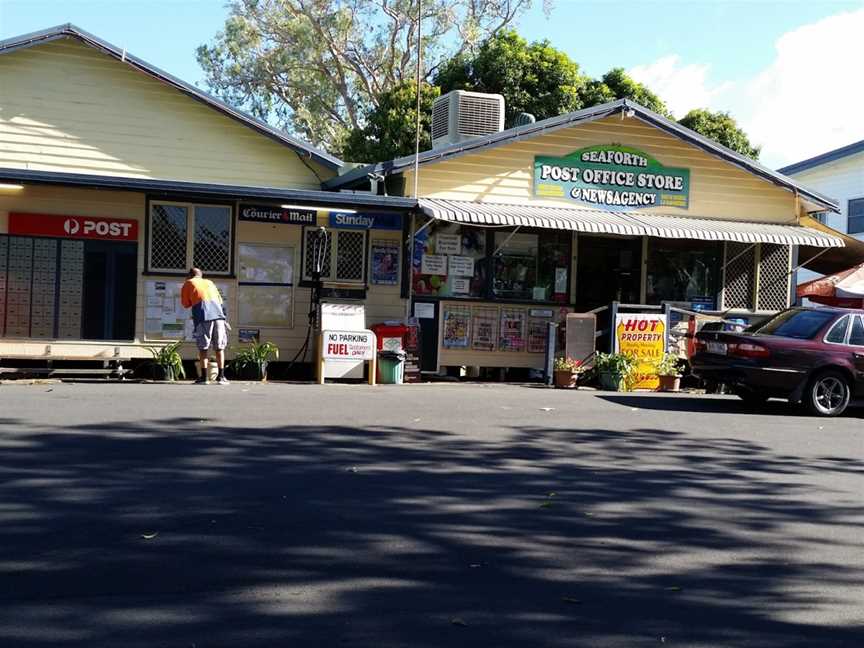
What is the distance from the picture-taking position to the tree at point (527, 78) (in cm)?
3309

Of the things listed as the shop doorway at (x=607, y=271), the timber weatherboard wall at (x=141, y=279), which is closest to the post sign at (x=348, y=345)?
the timber weatherboard wall at (x=141, y=279)

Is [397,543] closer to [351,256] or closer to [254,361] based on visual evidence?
[254,361]

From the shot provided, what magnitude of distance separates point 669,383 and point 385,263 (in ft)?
17.8

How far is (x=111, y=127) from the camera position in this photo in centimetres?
2008

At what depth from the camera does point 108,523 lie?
6605 mm

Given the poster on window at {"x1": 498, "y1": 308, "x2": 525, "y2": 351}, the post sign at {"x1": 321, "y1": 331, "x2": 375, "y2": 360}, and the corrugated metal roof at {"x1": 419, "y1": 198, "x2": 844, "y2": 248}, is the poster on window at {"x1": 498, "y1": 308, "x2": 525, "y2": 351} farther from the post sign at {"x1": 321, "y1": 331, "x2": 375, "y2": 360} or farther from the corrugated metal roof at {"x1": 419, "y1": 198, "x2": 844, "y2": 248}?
the post sign at {"x1": 321, "y1": 331, "x2": 375, "y2": 360}

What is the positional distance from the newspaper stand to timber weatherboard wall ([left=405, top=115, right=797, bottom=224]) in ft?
11.1

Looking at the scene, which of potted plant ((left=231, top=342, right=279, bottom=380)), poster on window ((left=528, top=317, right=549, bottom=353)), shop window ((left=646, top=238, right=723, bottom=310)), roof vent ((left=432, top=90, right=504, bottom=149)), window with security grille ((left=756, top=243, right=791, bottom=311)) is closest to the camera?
potted plant ((left=231, top=342, right=279, bottom=380))

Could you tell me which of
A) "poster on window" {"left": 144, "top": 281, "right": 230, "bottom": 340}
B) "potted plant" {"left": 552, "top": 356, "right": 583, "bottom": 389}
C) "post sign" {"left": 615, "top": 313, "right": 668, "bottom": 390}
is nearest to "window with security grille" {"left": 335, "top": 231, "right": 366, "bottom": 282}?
"poster on window" {"left": 144, "top": 281, "right": 230, "bottom": 340}

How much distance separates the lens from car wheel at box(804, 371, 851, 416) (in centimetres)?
1428

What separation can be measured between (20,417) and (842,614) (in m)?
8.32

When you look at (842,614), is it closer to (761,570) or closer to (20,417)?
(761,570)

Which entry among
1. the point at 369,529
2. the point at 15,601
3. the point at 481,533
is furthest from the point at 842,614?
the point at 15,601

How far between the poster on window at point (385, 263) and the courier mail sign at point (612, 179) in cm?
305
